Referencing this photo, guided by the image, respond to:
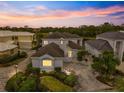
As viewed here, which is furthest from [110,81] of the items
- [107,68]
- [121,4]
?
[121,4]

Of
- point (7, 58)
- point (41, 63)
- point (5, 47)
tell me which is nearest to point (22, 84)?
point (41, 63)

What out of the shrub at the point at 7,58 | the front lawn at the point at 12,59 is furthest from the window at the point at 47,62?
the shrub at the point at 7,58

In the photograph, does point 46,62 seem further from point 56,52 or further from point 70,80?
point 70,80

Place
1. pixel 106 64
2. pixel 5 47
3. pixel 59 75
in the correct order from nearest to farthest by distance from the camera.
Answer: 1. pixel 59 75
2. pixel 106 64
3. pixel 5 47

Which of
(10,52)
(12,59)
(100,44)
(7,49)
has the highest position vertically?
(100,44)

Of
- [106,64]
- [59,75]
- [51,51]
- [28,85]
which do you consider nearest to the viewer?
[28,85]

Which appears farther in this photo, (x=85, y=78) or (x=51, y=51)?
(x=51, y=51)

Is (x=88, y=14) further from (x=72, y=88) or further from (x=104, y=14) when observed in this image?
(x=72, y=88)
